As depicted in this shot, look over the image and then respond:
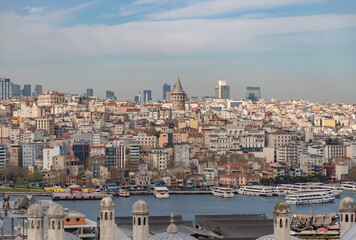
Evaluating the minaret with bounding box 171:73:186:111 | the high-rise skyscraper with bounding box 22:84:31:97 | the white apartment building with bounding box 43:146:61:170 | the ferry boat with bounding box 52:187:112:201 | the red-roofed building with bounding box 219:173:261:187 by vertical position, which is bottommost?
the ferry boat with bounding box 52:187:112:201

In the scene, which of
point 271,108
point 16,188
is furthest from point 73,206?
point 271,108

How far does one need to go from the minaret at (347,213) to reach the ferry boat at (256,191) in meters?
15.4

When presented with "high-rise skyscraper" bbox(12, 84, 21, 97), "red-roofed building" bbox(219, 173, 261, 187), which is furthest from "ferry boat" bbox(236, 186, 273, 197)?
"high-rise skyscraper" bbox(12, 84, 21, 97)

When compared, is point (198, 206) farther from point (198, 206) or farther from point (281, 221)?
point (281, 221)

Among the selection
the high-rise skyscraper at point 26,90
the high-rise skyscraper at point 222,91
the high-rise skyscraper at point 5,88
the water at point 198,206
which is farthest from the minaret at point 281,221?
the high-rise skyscraper at point 222,91

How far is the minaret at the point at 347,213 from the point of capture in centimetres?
A: 510

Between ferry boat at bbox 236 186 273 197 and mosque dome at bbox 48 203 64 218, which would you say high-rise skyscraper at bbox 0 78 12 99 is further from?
mosque dome at bbox 48 203 64 218

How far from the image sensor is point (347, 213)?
5.16 m

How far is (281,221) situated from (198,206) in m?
13.6

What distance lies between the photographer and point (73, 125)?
30469 mm

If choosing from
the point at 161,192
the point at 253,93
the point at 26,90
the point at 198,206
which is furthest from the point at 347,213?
the point at 253,93

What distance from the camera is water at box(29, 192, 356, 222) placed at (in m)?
16.6

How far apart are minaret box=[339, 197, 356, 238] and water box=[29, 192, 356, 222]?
401 inches

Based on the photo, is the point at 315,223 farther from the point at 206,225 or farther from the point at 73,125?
the point at 73,125
